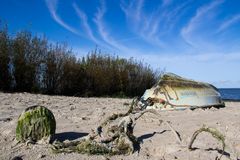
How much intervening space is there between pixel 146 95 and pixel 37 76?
545 cm

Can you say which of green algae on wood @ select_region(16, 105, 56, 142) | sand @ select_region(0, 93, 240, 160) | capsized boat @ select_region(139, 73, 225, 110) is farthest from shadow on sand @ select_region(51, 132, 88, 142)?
capsized boat @ select_region(139, 73, 225, 110)

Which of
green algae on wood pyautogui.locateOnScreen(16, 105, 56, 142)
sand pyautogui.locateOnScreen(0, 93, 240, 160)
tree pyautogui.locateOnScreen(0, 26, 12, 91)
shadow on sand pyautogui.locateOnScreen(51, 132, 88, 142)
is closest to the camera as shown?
sand pyautogui.locateOnScreen(0, 93, 240, 160)

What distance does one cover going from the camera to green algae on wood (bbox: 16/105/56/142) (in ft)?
12.5

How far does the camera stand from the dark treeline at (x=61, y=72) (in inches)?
457

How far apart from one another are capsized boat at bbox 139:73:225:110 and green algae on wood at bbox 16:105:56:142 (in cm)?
366

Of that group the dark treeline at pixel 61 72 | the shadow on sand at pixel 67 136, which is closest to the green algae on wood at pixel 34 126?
the shadow on sand at pixel 67 136

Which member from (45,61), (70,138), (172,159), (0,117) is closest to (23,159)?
(70,138)

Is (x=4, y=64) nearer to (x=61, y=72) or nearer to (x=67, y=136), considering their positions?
(x=61, y=72)

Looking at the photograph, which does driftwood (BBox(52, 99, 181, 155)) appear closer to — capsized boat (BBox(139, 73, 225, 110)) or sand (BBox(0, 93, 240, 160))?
sand (BBox(0, 93, 240, 160))

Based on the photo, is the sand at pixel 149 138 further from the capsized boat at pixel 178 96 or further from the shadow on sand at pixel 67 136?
the capsized boat at pixel 178 96

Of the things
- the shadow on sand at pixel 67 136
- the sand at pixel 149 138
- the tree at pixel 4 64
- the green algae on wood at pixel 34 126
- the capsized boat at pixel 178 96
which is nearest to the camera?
the sand at pixel 149 138

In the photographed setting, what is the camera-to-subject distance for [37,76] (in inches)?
478

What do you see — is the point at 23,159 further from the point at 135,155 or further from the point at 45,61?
the point at 45,61

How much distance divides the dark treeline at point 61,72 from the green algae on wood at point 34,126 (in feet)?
25.5
